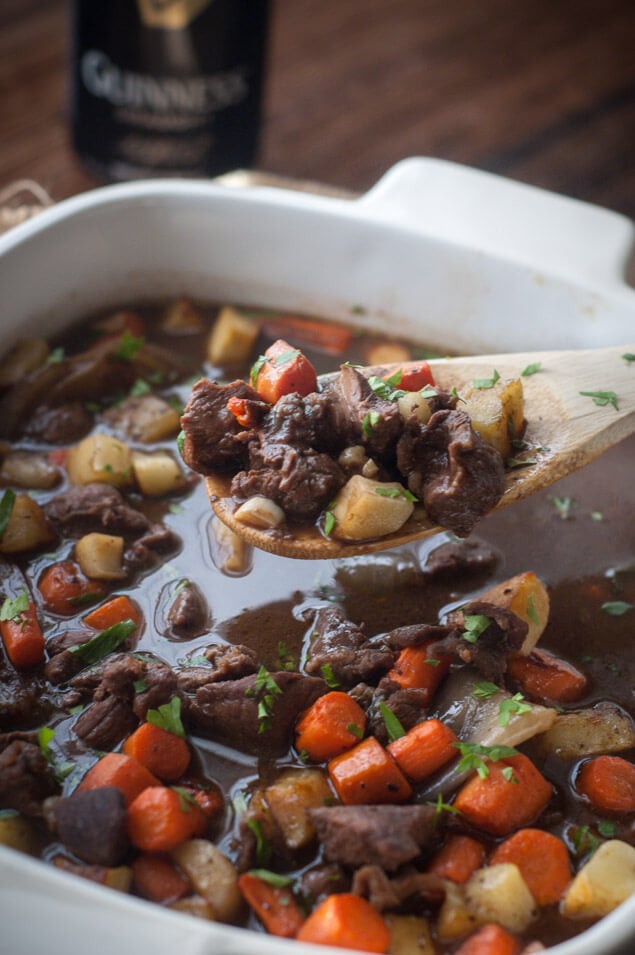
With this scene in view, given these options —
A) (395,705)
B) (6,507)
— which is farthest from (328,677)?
(6,507)

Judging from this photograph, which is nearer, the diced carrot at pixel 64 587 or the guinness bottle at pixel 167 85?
the diced carrot at pixel 64 587

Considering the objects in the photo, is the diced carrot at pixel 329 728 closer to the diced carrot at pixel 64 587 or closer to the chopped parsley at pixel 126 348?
the diced carrot at pixel 64 587

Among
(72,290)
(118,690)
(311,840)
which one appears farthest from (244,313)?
(311,840)

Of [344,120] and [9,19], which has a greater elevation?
[9,19]

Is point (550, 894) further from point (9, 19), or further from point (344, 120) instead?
point (9, 19)

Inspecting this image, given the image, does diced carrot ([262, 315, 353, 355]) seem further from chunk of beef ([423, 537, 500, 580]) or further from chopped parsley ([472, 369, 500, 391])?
chunk of beef ([423, 537, 500, 580])

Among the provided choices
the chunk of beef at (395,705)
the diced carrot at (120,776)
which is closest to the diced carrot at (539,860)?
the chunk of beef at (395,705)
